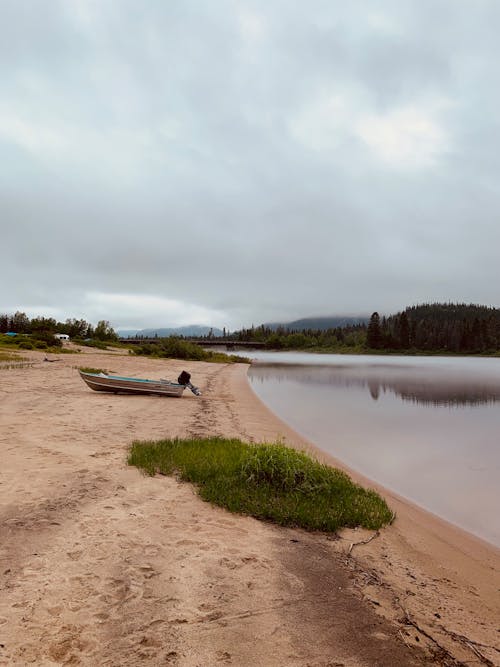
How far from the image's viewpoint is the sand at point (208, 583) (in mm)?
4148

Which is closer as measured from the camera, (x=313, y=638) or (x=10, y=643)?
(x=10, y=643)

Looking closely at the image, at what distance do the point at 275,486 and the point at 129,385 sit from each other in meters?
17.0

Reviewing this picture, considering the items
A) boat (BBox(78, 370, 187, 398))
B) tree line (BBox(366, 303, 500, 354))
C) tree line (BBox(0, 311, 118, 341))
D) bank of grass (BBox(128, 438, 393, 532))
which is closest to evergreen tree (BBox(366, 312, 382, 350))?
tree line (BBox(366, 303, 500, 354))

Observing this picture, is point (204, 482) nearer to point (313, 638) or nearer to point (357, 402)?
point (313, 638)

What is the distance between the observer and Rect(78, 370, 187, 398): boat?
78.2 ft

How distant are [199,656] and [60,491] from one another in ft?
16.9

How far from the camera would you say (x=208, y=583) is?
533cm

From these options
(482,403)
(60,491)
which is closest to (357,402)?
(482,403)

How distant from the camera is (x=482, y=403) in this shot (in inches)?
1240

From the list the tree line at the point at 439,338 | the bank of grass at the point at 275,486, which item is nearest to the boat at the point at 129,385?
the bank of grass at the point at 275,486

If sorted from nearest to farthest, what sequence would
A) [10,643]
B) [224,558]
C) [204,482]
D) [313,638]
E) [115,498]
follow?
[10,643]
[313,638]
[224,558]
[115,498]
[204,482]

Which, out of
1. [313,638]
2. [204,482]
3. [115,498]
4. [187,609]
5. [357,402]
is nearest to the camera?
[313,638]

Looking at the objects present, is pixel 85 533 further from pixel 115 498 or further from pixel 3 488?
pixel 3 488

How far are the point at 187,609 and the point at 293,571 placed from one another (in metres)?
1.69
